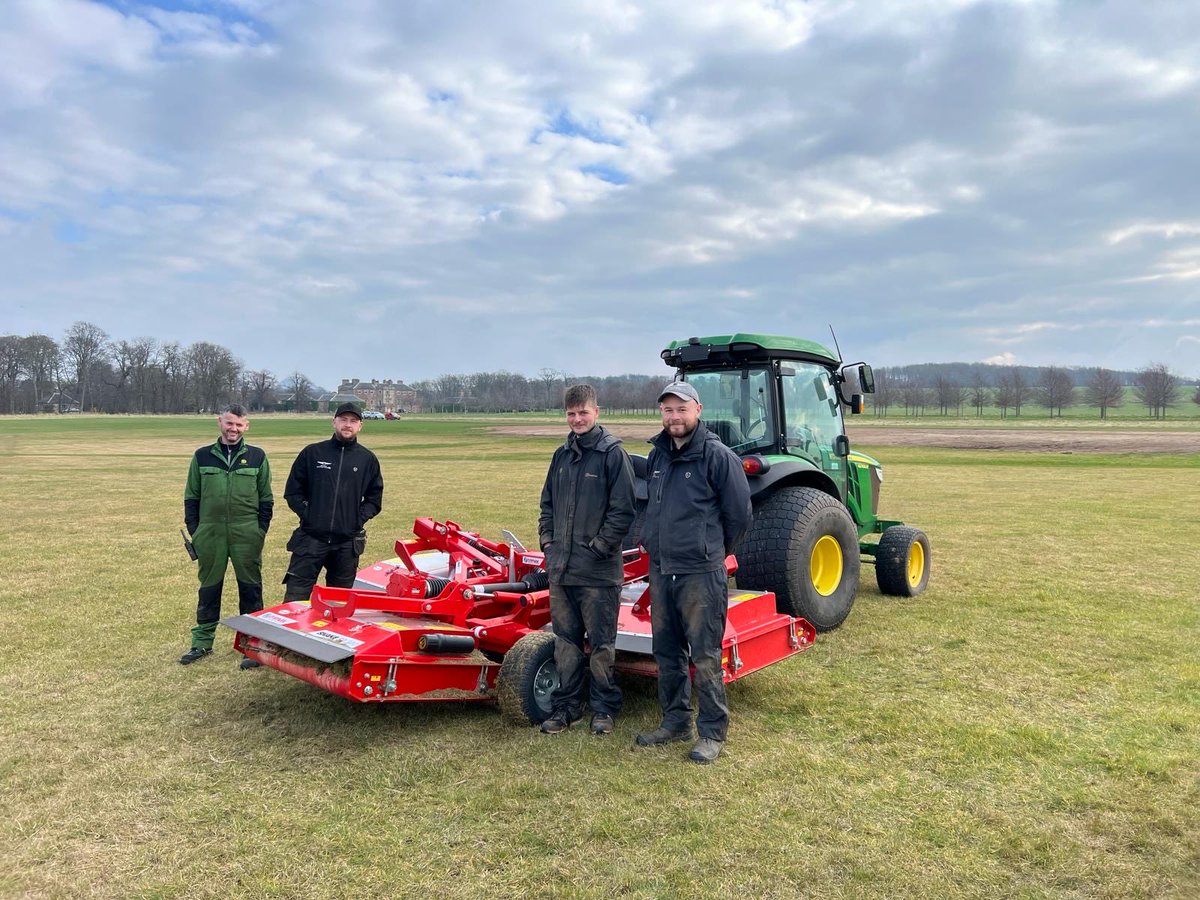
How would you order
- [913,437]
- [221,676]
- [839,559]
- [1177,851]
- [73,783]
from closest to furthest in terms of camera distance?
[1177,851] → [73,783] → [221,676] → [839,559] → [913,437]

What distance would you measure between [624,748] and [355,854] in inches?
61.8

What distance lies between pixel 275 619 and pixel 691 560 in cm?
263

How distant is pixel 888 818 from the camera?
148 inches

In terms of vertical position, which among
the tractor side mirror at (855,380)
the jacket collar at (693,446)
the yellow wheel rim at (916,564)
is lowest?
the yellow wheel rim at (916,564)

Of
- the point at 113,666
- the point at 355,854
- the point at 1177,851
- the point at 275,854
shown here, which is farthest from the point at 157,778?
the point at 1177,851

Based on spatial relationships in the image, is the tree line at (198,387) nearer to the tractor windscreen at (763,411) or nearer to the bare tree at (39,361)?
the bare tree at (39,361)

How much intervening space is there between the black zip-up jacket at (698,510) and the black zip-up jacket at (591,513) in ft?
0.66

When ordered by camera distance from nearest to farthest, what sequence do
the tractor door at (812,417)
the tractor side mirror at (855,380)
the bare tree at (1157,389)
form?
the tractor door at (812,417) → the tractor side mirror at (855,380) → the bare tree at (1157,389)

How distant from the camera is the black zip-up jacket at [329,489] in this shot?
6082 mm

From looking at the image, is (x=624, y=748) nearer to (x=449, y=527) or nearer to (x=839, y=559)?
(x=449, y=527)

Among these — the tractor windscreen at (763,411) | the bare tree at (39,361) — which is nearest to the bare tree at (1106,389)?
the tractor windscreen at (763,411)

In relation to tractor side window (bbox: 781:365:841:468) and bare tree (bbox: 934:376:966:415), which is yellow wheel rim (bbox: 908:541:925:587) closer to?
tractor side window (bbox: 781:365:841:468)

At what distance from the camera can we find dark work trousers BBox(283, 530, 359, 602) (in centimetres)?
608

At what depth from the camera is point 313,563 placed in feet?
20.0
